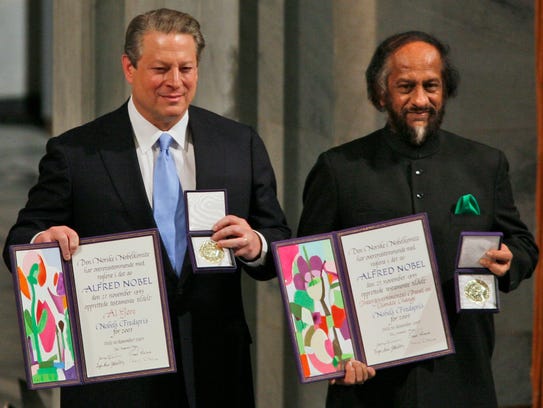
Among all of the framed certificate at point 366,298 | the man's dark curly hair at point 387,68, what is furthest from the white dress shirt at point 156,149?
the man's dark curly hair at point 387,68

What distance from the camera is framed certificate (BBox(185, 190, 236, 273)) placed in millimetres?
3502

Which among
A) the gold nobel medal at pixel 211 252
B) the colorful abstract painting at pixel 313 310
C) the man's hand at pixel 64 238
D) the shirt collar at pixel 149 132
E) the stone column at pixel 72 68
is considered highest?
the stone column at pixel 72 68

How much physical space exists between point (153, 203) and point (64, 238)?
327 mm

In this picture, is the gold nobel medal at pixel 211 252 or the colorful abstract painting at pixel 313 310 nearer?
the gold nobel medal at pixel 211 252

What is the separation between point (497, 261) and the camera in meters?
3.63

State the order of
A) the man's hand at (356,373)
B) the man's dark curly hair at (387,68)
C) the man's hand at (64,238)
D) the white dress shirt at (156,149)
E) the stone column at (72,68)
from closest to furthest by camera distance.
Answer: the man's hand at (64,238) < the man's hand at (356,373) < the white dress shirt at (156,149) < the man's dark curly hair at (387,68) < the stone column at (72,68)

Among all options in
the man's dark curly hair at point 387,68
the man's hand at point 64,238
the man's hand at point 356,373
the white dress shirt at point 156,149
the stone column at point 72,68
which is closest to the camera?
the man's hand at point 64,238

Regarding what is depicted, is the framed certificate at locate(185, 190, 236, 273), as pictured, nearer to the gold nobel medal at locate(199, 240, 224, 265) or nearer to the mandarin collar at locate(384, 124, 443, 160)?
the gold nobel medal at locate(199, 240, 224, 265)

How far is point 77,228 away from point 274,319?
6.87 ft

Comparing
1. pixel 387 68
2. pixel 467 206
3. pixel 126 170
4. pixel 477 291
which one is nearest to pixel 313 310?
pixel 477 291

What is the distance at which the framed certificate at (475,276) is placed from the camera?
3.62m

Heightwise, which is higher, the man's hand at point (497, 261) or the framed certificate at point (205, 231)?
the framed certificate at point (205, 231)

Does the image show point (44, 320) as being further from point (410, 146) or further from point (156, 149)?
point (410, 146)

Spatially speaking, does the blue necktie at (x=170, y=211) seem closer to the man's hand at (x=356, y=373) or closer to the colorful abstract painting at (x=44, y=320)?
the colorful abstract painting at (x=44, y=320)
